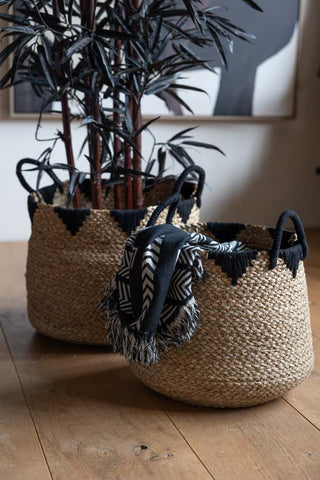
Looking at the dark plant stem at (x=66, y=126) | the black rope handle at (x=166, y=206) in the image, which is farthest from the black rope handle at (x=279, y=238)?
the dark plant stem at (x=66, y=126)

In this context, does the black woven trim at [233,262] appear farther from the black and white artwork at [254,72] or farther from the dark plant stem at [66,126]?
the black and white artwork at [254,72]

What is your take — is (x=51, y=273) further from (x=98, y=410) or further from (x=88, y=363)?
(x=98, y=410)

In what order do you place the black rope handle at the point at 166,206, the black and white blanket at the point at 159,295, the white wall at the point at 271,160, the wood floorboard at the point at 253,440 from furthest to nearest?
the white wall at the point at 271,160
the black rope handle at the point at 166,206
the black and white blanket at the point at 159,295
the wood floorboard at the point at 253,440

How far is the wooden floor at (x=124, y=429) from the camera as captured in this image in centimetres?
138

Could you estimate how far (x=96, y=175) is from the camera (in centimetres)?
200

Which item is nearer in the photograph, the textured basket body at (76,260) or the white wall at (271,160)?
the textured basket body at (76,260)

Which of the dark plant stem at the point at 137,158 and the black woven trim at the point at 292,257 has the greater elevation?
the dark plant stem at the point at 137,158

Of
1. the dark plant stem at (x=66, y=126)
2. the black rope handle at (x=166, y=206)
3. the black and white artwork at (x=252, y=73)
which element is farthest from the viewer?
the black and white artwork at (x=252, y=73)

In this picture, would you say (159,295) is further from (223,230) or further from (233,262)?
(223,230)

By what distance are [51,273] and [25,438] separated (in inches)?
21.7

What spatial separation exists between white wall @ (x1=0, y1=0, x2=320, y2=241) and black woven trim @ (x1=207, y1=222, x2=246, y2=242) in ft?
4.93

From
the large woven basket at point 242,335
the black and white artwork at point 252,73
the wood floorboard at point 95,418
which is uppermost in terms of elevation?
the black and white artwork at point 252,73

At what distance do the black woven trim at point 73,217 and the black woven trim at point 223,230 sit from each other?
33cm

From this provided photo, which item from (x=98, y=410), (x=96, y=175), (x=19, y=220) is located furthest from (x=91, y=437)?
(x=19, y=220)
